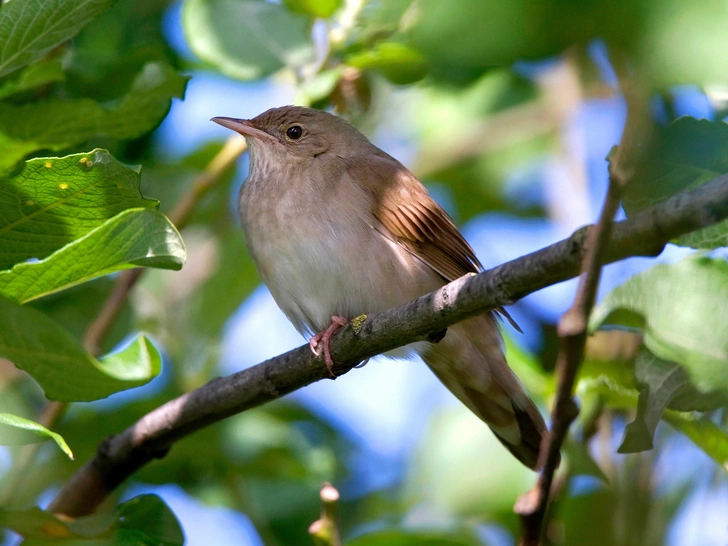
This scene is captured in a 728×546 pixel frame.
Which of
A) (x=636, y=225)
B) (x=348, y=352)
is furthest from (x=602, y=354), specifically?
(x=636, y=225)

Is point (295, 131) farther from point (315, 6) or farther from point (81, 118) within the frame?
point (81, 118)

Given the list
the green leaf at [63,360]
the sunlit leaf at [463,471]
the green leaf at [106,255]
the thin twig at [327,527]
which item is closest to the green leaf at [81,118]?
the green leaf at [106,255]

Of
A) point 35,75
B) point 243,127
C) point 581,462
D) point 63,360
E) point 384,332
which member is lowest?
point 63,360

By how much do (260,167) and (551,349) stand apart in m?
1.94

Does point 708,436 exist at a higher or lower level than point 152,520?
higher

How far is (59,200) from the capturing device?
7.79 feet

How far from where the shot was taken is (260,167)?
4.82 meters

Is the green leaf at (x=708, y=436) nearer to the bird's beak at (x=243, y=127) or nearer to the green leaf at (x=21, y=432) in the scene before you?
the green leaf at (x=21, y=432)

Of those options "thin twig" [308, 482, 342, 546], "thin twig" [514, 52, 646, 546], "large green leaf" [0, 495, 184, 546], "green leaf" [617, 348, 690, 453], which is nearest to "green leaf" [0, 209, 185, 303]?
"large green leaf" [0, 495, 184, 546]

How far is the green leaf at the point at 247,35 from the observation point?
148 inches

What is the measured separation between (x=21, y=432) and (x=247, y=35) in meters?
2.27

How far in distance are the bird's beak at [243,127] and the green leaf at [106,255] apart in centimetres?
254

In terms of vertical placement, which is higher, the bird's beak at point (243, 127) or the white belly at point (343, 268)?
the bird's beak at point (243, 127)

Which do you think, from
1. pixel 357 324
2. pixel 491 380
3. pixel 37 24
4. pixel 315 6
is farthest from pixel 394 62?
pixel 491 380
